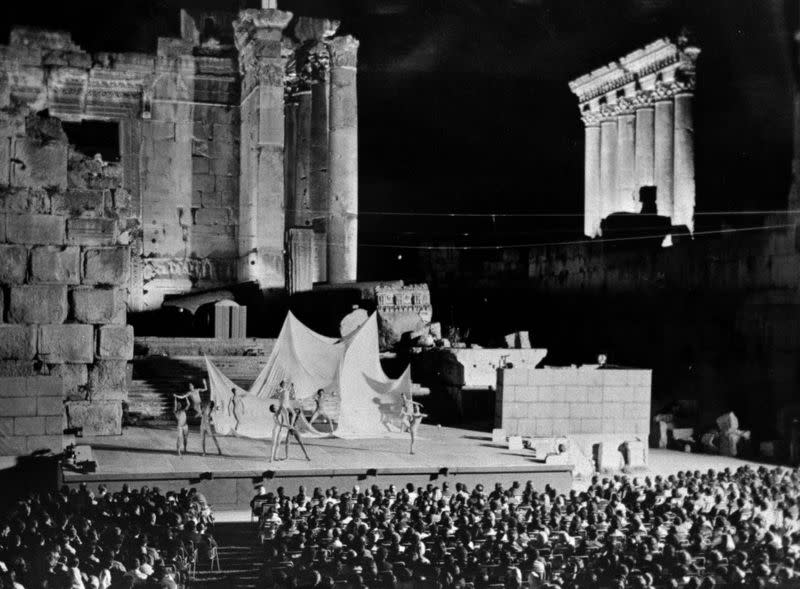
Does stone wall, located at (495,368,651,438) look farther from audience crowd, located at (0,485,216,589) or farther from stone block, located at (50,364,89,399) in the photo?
stone block, located at (50,364,89,399)

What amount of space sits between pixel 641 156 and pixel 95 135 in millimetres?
22755

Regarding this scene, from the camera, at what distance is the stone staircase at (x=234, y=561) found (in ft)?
41.3

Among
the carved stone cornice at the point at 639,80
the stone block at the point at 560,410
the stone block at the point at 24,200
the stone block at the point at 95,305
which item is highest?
the carved stone cornice at the point at 639,80

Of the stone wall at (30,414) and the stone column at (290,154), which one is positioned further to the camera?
the stone column at (290,154)

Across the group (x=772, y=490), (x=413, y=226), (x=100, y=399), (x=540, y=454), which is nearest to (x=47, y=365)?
(x=100, y=399)

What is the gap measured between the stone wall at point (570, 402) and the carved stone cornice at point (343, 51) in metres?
17.9

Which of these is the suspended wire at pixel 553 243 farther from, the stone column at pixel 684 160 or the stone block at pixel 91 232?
the stone block at pixel 91 232

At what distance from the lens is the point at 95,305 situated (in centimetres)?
2147

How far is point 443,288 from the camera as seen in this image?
147ft

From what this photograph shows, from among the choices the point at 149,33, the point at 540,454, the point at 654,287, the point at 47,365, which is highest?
the point at 149,33

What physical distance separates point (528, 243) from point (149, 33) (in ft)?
62.5

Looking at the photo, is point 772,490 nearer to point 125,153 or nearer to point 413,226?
point 125,153

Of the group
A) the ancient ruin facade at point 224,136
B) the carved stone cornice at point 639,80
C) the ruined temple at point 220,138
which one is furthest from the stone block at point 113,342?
the carved stone cornice at point 639,80

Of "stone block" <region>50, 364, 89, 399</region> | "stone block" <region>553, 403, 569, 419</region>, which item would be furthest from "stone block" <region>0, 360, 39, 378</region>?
"stone block" <region>553, 403, 569, 419</region>
